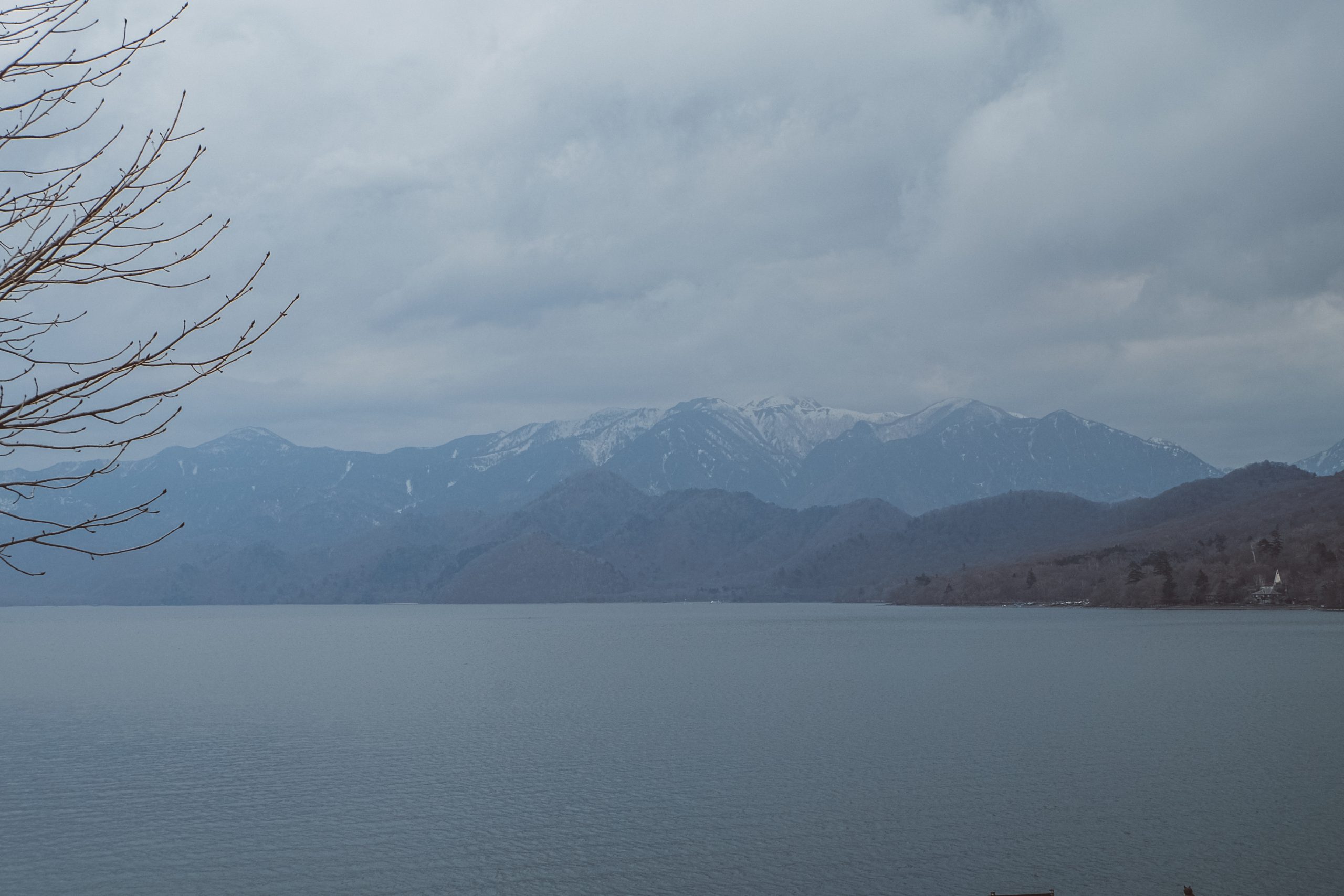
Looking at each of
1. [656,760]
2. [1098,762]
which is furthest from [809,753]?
[1098,762]

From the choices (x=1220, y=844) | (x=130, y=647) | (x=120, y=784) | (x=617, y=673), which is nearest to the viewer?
(x=1220, y=844)

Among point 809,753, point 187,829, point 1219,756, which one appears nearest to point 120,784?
point 187,829

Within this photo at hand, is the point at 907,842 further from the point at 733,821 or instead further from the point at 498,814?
the point at 498,814

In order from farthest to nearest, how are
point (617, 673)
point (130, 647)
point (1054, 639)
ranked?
point (130, 647), point (1054, 639), point (617, 673)

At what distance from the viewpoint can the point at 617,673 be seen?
12088 cm

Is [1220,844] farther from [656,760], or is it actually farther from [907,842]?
[656,760]

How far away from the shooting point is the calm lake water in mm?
37875

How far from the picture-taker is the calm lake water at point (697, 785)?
124 ft

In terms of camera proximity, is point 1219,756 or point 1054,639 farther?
point 1054,639

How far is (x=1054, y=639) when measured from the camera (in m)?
160

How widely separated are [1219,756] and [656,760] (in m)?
31.3

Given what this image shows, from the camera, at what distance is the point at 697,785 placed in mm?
52625

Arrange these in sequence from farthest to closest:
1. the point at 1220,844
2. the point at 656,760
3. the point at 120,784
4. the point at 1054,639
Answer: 1. the point at 1054,639
2. the point at 656,760
3. the point at 120,784
4. the point at 1220,844

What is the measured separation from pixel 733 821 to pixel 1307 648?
107 meters
